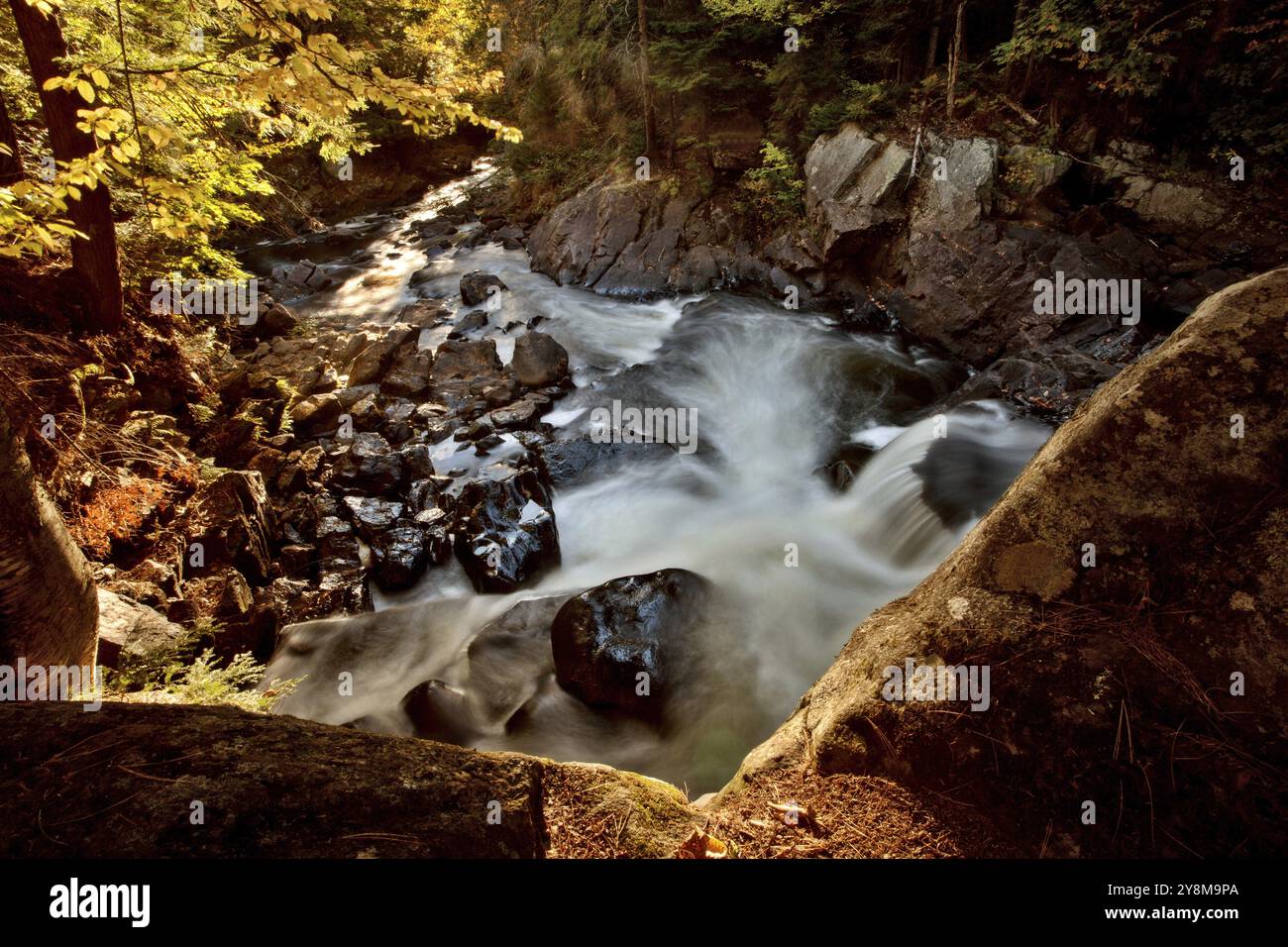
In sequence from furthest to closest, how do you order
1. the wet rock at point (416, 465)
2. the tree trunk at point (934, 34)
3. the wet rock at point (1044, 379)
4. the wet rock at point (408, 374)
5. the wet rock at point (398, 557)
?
1. the tree trunk at point (934, 34)
2. the wet rock at point (408, 374)
3. the wet rock at point (1044, 379)
4. the wet rock at point (416, 465)
5. the wet rock at point (398, 557)

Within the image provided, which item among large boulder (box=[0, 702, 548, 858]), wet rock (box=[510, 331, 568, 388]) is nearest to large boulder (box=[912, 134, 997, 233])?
wet rock (box=[510, 331, 568, 388])

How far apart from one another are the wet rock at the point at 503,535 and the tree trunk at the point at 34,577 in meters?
4.09

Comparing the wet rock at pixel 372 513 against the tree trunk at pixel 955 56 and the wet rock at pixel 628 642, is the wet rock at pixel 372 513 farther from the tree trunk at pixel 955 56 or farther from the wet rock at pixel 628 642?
the tree trunk at pixel 955 56

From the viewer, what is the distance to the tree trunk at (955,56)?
11578 mm

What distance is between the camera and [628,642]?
560 cm

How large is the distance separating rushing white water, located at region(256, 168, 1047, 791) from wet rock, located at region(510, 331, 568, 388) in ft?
2.05

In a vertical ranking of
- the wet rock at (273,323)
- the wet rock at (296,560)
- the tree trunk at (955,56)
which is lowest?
the wet rock at (296,560)

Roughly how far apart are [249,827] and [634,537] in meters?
6.79

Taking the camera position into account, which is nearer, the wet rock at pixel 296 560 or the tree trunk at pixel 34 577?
the tree trunk at pixel 34 577

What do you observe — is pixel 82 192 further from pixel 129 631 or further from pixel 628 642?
pixel 628 642

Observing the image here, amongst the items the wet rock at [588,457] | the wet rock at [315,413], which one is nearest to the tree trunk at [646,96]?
the wet rock at [588,457]

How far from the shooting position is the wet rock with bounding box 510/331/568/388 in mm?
11648
